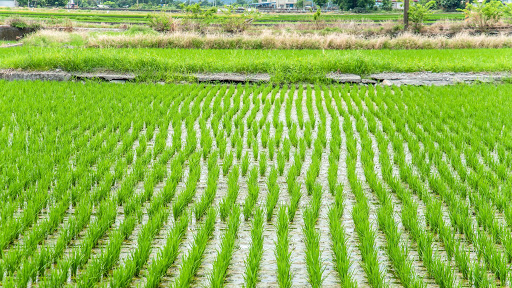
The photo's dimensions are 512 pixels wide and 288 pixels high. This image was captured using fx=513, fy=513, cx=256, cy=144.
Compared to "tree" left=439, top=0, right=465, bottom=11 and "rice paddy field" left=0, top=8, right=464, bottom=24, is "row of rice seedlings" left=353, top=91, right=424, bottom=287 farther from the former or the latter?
"tree" left=439, top=0, right=465, bottom=11

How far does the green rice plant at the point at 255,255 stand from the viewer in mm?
2535

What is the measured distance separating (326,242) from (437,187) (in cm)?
132

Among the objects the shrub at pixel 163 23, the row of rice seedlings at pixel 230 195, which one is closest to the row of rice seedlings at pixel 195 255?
the row of rice seedlings at pixel 230 195

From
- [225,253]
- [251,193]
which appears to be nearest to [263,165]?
[251,193]

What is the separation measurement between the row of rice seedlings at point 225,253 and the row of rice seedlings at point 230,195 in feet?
0.27

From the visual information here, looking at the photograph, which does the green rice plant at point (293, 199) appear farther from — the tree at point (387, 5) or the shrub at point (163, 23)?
the tree at point (387, 5)

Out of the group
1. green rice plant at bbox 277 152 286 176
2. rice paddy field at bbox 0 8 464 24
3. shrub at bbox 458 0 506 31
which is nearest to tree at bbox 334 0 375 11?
rice paddy field at bbox 0 8 464 24

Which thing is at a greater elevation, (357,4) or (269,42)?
(357,4)

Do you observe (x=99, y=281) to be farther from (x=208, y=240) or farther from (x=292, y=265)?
(x=292, y=265)

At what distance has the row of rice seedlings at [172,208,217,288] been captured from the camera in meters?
2.46

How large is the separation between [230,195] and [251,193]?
182mm

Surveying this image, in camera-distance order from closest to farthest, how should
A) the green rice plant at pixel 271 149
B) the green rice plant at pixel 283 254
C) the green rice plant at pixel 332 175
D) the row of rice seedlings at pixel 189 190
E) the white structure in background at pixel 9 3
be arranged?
the green rice plant at pixel 283 254 < the row of rice seedlings at pixel 189 190 < the green rice plant at pixel 332 175 < the green rice plant at pixel 271 149 < the white structure in background at pixel 9 3

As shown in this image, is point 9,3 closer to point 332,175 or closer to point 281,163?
point 281,163

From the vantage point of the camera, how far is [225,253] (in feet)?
8.93
